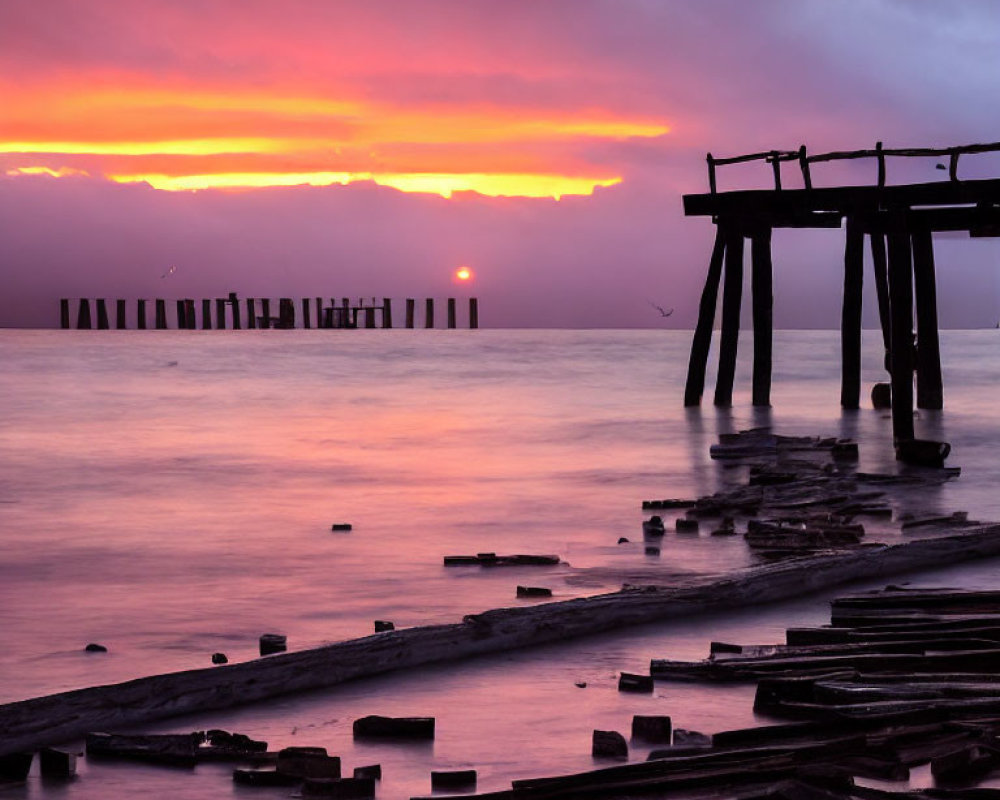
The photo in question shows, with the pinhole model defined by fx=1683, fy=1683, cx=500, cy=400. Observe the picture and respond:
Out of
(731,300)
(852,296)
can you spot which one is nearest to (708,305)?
(731,300)

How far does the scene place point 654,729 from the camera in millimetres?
5680

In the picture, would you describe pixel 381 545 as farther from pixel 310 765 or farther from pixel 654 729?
pixel 310 765

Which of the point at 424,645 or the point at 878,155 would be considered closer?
the point at 424,645

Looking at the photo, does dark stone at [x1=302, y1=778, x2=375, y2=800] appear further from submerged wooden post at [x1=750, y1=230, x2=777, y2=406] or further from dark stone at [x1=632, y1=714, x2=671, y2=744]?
submerged wooden post at [x1=750, y1=230, x2=777, y2=406]

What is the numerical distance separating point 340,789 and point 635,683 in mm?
1709

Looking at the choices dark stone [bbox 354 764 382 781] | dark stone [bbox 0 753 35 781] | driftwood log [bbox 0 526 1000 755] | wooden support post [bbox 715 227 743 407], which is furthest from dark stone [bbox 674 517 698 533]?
wooden support post [bbox 715 227 743 407]

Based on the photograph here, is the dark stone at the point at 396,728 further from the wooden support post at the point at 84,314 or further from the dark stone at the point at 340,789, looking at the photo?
the wooden support post at the point at 84,314

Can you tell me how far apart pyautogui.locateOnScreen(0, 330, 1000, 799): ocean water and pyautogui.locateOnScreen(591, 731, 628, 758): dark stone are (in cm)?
8

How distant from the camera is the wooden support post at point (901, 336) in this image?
61.0 ft

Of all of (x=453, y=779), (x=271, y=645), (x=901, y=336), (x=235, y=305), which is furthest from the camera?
(x=235, y=305)

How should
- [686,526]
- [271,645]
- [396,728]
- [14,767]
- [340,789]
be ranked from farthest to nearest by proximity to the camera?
[686,526] → [271,645] → [396,728] → [14,767] → [340,789]

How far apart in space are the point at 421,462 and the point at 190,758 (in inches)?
550

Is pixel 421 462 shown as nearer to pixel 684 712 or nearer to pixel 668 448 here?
pixel 668 448

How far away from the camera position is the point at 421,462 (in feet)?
64.0
